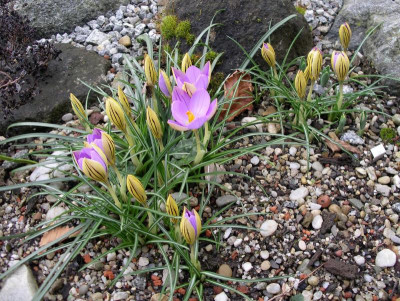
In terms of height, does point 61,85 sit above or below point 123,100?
below

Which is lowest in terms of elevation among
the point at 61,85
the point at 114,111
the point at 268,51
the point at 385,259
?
the point at 385,259

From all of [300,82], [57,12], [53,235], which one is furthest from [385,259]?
[57,12]

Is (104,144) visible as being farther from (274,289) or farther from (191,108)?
(274,289)

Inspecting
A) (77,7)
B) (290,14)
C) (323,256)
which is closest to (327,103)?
(290,14)

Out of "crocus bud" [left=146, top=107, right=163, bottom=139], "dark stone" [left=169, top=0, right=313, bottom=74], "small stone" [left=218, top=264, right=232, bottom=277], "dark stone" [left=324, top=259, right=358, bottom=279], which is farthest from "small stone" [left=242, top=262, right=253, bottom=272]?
"dark stone" [left=169, top=0, right=313, bottom=74]

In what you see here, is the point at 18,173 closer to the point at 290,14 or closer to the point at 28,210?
the point at 28,210
